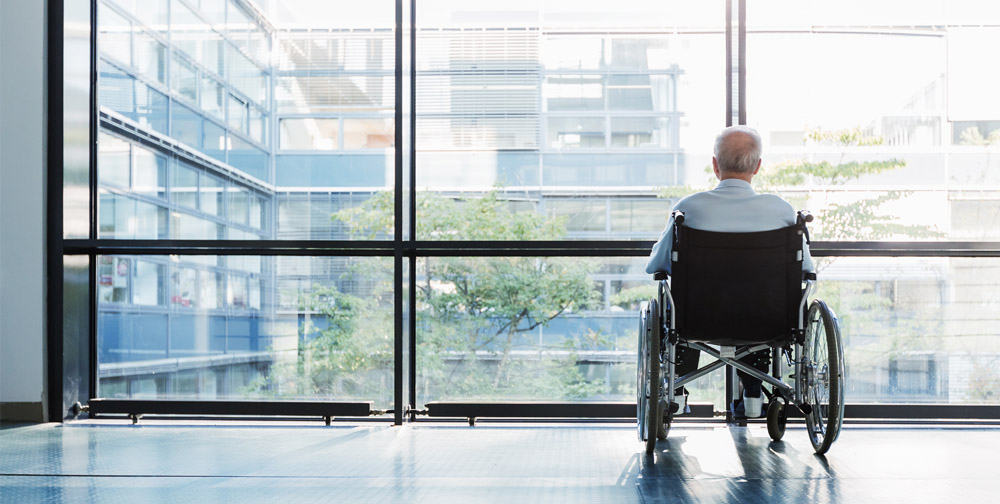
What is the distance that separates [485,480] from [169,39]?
7.82 ft

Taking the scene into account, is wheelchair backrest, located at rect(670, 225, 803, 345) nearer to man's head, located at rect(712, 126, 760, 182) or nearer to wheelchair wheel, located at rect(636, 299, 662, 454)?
wheelchair wheel, located at rect(636, 299, 662, 454)

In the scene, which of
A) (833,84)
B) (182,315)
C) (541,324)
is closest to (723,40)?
(833,84)

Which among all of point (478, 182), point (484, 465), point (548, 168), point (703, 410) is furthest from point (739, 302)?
point (478, 182)

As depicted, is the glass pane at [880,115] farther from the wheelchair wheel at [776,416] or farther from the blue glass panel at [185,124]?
the blue glass panel at [185,124]

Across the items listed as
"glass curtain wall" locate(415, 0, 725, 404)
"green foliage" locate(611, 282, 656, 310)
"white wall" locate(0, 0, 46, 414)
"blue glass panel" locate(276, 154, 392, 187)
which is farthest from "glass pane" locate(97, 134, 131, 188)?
"green foliage" locate(611, 282, 656, 310)

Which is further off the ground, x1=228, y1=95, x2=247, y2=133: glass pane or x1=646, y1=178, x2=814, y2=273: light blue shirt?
x1=228, y1=95, x2=247, y2=133: glass pane

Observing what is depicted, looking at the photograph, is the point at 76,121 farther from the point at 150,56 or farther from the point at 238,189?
the point at 238,189

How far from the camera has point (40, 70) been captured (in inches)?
140

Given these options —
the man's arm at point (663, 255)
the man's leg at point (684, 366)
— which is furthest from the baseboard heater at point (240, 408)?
the man's arm at point (663, 255)

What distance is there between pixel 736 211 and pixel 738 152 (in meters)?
0.25

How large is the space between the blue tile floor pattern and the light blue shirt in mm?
616

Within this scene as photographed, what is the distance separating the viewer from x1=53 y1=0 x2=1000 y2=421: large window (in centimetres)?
357

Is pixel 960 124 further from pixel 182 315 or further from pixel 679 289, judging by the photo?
pixel 182 315

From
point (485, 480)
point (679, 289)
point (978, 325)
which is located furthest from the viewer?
point (978, 325)
